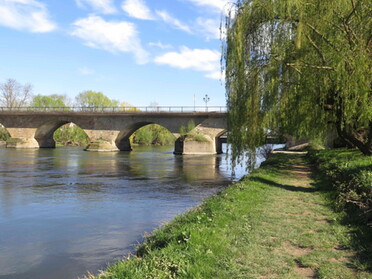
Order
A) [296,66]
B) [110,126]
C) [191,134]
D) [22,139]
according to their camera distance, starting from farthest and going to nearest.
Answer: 1. [22,139]
2. [110,126]
3. [191,134]
4. [296,66]

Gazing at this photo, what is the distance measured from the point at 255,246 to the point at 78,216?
24.7ft

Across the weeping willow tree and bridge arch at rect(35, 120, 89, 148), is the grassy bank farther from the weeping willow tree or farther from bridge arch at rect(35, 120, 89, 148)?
bridge arch at rect(35, 120, 89, 148)

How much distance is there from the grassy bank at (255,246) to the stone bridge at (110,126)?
39721 mm

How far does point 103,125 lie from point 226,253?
5409cm

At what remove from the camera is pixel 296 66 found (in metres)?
13.0

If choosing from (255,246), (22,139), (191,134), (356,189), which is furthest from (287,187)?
(22,139)

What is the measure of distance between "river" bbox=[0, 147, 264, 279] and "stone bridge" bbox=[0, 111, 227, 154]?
27721 mm

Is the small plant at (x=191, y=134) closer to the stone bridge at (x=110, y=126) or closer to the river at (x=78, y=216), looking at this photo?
the stone bridge at (x=110, y=126)

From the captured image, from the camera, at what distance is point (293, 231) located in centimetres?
705

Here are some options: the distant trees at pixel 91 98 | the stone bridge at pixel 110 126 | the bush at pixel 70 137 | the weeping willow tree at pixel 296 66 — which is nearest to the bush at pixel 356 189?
the weeping willow tree at pixel 296 66

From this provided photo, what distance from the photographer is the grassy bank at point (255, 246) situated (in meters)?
4.95

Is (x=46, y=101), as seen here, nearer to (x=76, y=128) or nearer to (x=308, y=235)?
(x=76, y=128)

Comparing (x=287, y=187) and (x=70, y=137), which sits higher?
(x=70, y=137)

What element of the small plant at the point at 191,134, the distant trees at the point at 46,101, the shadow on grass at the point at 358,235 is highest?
the distant trees at the point at 46,101
